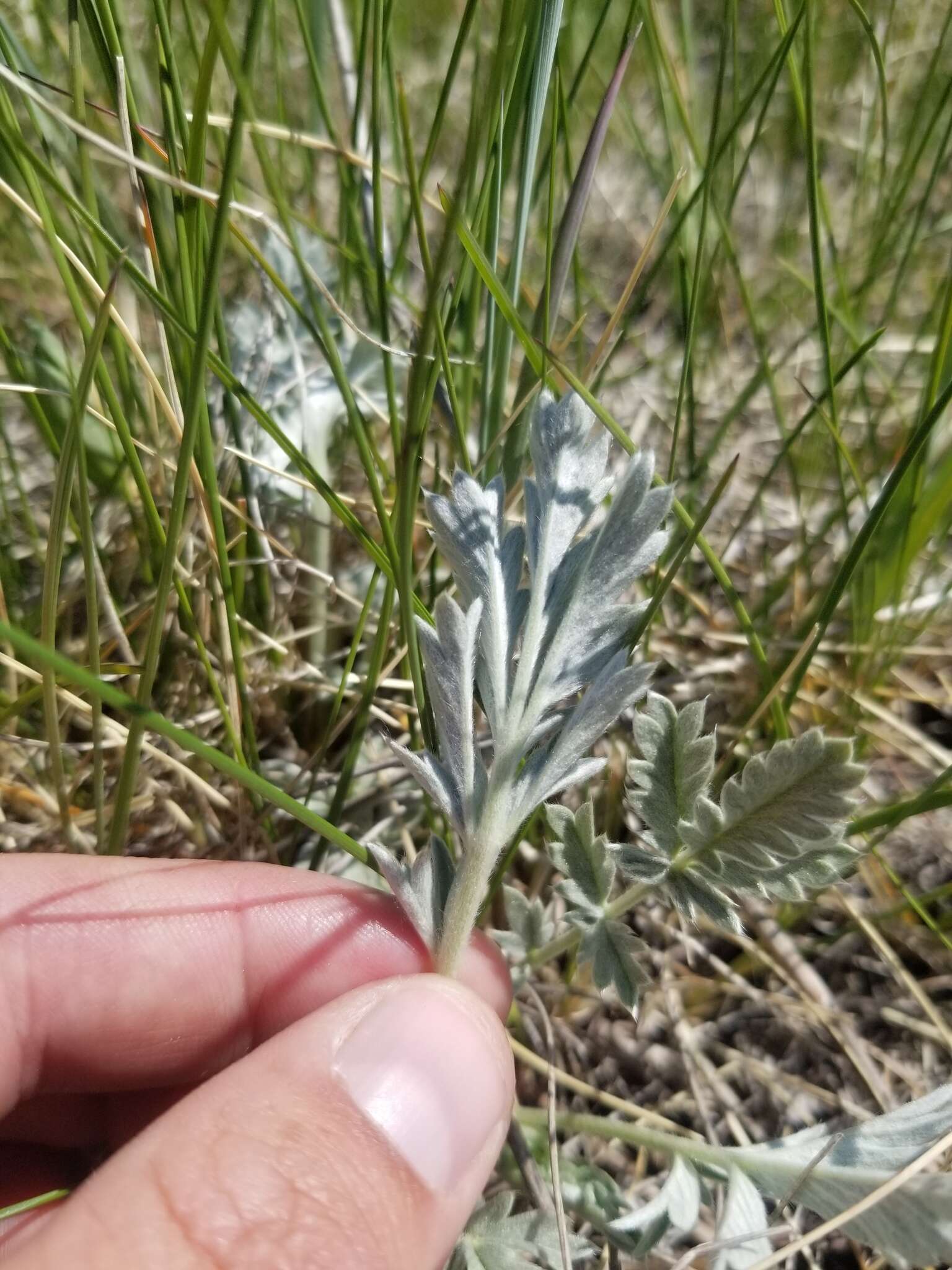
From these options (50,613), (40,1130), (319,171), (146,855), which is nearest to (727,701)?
(146,855)

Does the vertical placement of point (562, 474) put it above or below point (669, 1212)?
above

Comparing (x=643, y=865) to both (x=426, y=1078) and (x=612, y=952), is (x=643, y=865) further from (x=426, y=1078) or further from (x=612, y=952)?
(x=426, y=1078)

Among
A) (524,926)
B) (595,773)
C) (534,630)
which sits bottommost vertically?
(524,926)

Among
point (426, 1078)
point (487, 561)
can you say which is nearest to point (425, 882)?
→ point (426, 1078)

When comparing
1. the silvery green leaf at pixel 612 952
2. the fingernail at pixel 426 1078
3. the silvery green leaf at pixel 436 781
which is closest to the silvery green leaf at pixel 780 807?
the silvery green leaf at pixel 612 952

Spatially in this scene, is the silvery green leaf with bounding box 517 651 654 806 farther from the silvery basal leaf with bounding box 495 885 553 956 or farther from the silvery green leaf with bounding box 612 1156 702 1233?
the silvery green leaf with bounding box 612 1156 702 1233

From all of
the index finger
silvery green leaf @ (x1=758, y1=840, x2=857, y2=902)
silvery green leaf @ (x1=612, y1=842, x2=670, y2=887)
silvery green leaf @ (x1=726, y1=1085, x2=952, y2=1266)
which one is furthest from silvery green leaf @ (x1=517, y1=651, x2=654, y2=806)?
silvery green leaf @ (x1=726, y1=1085, x2=952, y2=1266)

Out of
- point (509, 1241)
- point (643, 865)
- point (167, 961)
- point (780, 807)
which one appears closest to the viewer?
point (780, 807)
